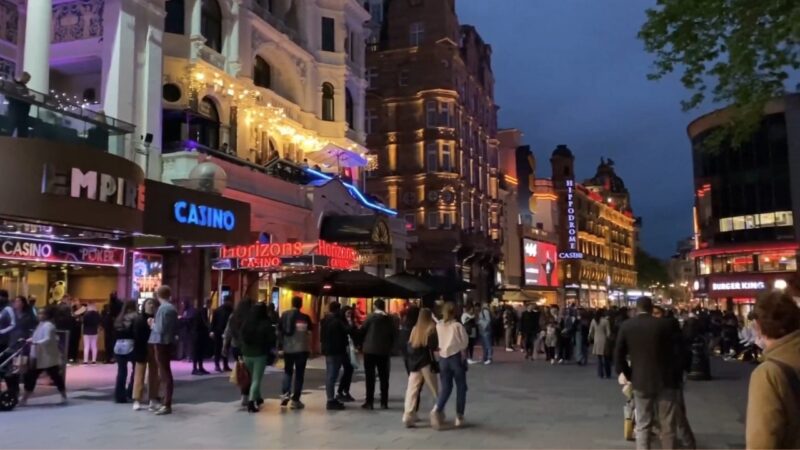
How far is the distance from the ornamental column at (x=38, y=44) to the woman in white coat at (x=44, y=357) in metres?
7.17

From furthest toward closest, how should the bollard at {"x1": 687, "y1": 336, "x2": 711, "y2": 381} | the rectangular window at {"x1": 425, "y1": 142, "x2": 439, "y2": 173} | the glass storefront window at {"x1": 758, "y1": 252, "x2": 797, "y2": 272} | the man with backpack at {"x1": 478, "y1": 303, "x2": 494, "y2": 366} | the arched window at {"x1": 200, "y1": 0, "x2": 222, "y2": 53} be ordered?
the glass storefront window at {"x1": 758, "y1": 252, "x2": 797, "y2": 272} → the rectangular window at {"x1": 425, "y1": 142, "x2": 439, "y2": 173} → the arched window at {"x1": 200, "y1": 0, "x2": 222, "y2": 53} → the man with backpack at {"x1": 478, "y1": 303, "x2": 494, "y2": 366} → the bollard at {"x1": 687, "y1": 336, "x2": 711, "y2": 381}

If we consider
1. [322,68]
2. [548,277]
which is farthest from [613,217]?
[322,68]

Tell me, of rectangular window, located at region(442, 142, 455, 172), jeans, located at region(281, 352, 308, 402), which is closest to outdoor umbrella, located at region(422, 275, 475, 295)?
jeans, located at region(281, 352, 308, 402)

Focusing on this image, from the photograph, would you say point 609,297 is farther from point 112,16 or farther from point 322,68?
point 112,16

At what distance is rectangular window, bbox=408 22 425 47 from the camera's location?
49094 millimetres

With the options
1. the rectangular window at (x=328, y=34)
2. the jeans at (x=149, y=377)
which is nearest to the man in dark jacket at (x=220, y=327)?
the jeans at (x=149, y=377)

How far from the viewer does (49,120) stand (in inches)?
545

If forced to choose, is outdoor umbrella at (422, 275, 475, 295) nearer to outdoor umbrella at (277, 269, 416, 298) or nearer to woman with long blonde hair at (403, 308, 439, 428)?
outdoor umbrella at (277, 269, 416, 298)

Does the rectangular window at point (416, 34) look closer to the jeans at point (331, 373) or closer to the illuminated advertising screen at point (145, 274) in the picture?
the illuminated advertising screen at point (145, 274)

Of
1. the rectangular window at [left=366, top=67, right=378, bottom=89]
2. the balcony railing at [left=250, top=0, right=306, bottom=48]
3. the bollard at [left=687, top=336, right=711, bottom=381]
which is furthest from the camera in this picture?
the rectangular window at [left=366, top=67, right=378, bottom=89]

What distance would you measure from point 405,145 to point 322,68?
18110mm

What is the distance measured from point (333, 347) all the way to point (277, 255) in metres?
9.78

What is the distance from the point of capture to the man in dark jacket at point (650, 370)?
772cm

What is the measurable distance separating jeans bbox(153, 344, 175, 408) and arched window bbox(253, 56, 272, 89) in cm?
1752
